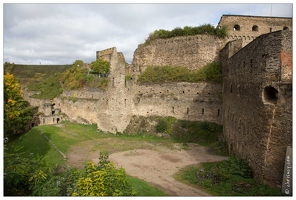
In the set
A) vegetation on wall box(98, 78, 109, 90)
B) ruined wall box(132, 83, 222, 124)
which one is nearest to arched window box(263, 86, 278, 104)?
ruined wall box(132, 83, 222, 124)

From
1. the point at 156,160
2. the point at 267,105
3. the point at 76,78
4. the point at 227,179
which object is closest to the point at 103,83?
the point at 76,78

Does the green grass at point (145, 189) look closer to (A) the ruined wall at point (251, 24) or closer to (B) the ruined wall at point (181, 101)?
(B) the ruined wall at point (181, 101)

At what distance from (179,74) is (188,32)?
5517 millimetres

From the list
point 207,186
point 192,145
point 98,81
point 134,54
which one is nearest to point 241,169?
point 207,186

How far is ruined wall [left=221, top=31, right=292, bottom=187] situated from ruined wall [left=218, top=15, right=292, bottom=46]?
1523 cm

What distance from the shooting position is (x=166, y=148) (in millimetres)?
18719

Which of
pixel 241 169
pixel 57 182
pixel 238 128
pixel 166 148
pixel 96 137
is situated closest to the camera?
pixel 57 182

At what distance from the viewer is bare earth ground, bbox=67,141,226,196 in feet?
38.3

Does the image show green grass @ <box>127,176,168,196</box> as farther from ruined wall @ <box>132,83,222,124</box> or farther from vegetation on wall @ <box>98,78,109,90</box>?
vegetation on wall @ <box>98,78,109,90</box>

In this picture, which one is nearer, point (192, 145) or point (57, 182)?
point (57, 182)

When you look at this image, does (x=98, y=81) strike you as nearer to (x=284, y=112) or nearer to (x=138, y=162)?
(x=138, y=162)

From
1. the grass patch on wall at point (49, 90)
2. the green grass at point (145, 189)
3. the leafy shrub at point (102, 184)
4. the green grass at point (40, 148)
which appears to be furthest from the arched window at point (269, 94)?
the grass patch on wall at point (49, 90)

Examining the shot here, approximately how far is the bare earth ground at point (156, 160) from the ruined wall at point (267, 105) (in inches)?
129

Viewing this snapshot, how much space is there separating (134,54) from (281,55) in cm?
2212
